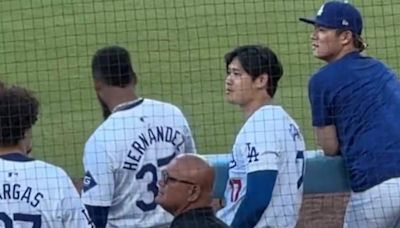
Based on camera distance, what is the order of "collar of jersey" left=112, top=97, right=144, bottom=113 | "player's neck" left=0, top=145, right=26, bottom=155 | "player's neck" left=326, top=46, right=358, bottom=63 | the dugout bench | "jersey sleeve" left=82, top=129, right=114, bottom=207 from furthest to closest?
1. the dugout bench
2. "player's neck" left=326, top=46, right=358, bottom=63
3. "collar of jersey" left=112, top=97, right=144, bottom=113
4. "jersey sleeve" left=82, top=129, right=114, bottom=207
5. "player's neck" left=0, top=145, right=26, bottom=155

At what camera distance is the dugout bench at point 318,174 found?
607cm

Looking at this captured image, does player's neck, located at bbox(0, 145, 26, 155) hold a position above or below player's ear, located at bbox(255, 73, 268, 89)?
below

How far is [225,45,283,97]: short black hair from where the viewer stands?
5.66 m

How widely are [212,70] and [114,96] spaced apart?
580cm

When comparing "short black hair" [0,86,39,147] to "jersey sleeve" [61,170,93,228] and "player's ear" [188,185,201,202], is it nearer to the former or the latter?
"jersey sleeve" [61,170,93,228]

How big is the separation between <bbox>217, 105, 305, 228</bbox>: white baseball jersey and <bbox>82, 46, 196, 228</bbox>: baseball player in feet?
1.00

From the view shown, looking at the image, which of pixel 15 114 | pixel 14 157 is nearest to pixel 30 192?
pixel 14 157

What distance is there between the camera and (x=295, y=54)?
11891mm

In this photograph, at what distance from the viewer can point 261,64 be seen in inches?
224

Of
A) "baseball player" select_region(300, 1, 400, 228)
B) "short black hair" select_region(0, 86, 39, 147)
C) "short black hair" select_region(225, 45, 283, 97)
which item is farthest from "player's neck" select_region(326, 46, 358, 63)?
"short black hair" select_region(0, 86, 39, 147)

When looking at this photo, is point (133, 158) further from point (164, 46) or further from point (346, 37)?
point (164, 46)

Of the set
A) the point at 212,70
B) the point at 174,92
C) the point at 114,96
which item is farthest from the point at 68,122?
the point at 114,96

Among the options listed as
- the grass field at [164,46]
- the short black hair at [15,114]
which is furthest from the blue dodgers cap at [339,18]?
the grass field at [164,46]

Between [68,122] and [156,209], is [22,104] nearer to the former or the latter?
[156,209]
